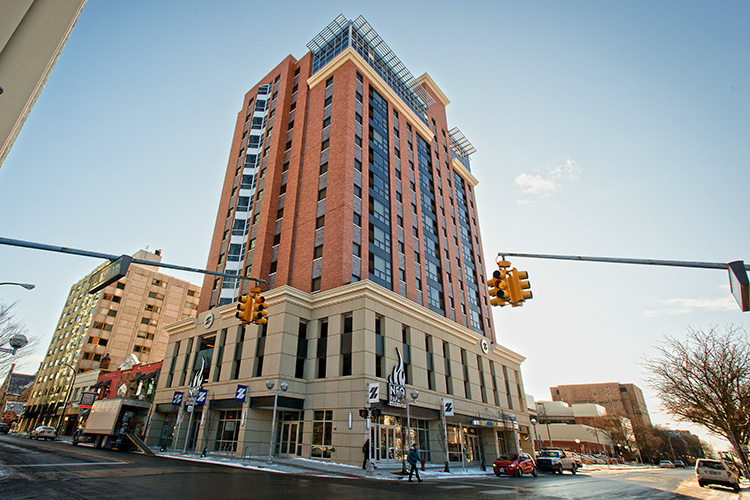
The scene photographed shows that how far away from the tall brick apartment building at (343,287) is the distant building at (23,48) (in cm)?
2674

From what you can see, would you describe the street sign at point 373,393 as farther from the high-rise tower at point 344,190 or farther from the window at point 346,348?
the high-rise tower at point 344,190

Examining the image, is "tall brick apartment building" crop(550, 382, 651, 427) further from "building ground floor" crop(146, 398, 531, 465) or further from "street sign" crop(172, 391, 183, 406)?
"street sign" crop(172, 391, 183, 406)

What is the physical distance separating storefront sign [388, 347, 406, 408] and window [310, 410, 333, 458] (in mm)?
4820

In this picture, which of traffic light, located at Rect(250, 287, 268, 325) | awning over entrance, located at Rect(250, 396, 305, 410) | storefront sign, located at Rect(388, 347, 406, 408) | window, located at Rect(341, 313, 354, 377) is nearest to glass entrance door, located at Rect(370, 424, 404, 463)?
storefront sign, located at Rect(388, 347, 406, 408)

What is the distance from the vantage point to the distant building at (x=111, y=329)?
72.6m

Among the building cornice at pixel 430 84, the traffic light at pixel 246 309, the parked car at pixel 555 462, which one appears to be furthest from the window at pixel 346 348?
the building cornice at pixel 430 84

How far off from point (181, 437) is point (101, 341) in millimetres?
50197

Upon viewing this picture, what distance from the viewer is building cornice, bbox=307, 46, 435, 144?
4472cm

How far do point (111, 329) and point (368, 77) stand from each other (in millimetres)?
69156

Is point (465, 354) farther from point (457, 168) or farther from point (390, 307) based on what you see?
point (457, 168)

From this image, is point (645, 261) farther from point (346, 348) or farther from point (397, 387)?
point (346, 348)

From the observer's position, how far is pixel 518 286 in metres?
10.9

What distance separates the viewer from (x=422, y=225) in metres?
47.0

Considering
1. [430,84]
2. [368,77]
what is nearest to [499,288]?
[368,77]
